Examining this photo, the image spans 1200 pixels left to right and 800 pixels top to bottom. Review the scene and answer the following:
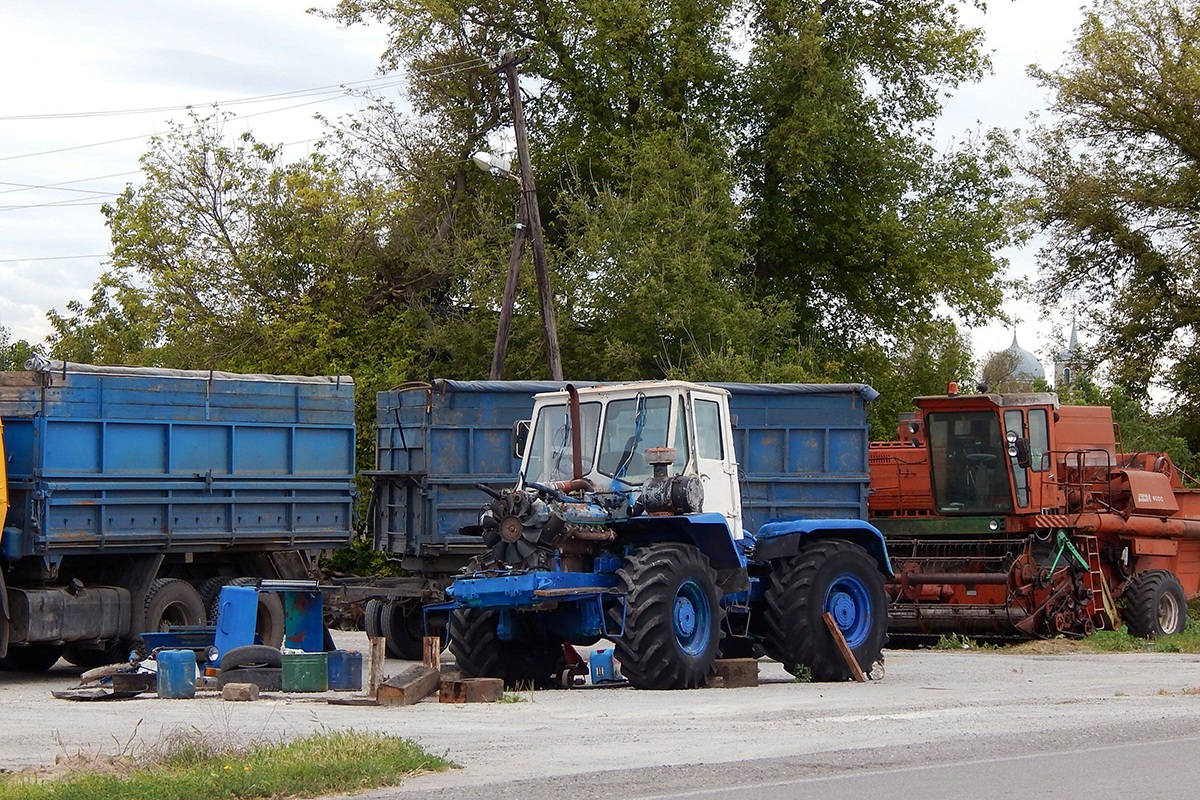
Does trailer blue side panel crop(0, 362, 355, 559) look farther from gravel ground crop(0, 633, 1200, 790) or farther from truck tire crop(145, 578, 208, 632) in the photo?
gravel ground crop(0, 633, 1200, 790)

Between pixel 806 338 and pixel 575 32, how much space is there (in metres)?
8.72

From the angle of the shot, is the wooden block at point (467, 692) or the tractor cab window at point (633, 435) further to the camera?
the tractor cab window at point (633, 435)

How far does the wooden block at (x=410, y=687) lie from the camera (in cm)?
1294

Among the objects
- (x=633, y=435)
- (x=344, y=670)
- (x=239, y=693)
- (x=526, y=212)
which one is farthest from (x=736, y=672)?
(x=526, y=212)

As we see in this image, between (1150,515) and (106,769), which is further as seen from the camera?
(1150,515)

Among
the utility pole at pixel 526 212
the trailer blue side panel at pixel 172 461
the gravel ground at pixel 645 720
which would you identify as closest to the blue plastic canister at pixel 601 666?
the gravel ground at pixel 645 720

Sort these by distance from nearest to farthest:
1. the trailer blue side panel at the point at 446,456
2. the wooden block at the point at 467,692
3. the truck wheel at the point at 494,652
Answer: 1. the wooden block at the point at 467,692
2. the truck wheel at the point at 494,652
3. the trailer blue side panel at the point at 446,456

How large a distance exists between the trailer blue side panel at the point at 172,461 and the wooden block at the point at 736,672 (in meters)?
6.14

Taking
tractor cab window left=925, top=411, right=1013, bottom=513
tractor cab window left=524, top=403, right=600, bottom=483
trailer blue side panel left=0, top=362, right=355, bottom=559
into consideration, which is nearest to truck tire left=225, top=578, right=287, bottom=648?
trailer blue side panel left=0, top=362, right=355, bottom=559

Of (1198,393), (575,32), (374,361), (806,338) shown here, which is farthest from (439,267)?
(1198,393)

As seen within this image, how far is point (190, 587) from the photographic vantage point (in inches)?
711

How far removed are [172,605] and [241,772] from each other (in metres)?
9.81

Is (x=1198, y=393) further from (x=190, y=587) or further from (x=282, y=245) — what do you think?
(x=190, y=587)

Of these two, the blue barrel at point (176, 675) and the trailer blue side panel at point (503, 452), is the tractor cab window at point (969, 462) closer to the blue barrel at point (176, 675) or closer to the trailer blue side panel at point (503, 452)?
the trailer blue side panel at point (503, 452)
